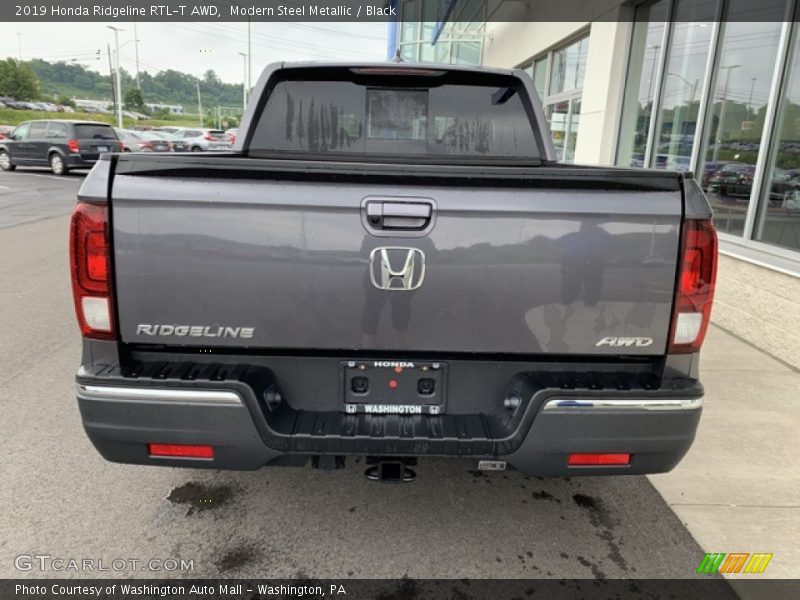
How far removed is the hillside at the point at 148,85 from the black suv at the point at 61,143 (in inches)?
3338

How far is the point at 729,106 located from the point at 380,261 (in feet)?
19.9

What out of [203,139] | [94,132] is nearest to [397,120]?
[94,132]

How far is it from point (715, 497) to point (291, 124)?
324 cm

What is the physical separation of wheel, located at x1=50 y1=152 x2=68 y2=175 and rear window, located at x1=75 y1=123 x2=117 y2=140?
112cm

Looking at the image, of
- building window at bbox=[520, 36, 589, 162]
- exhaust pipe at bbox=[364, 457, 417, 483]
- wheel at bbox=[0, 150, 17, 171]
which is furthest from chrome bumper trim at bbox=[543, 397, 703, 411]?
wheel at bbox=[0, 150, 17, 171]

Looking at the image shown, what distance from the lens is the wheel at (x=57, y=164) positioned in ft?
68.9

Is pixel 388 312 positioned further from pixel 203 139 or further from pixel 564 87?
pixel 203 139

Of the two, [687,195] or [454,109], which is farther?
[454,109]

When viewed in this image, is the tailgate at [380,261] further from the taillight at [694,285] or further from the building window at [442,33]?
the building window at [442,33]

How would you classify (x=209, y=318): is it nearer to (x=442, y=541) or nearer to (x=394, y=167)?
(x=394, y=167)

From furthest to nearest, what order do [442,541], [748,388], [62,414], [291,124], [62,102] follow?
[62,102] < [748,388] < [62,414] < [291,124] < [442,541]

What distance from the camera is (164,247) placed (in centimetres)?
220

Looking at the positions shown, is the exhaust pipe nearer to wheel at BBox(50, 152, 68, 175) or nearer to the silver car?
wheel at BBox(50, 152, 68, 175)

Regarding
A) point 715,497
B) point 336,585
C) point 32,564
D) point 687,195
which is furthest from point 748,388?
point 32,564
